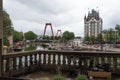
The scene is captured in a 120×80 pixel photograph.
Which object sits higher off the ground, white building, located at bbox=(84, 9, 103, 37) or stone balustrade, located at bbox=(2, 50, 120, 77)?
white building, located at bbox=(84, 9, 103, 37)

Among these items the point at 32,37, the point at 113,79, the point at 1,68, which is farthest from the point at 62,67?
the point at 32,37

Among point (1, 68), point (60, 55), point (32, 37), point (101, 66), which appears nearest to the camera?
point (1, 68)

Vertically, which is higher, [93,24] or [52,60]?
[93,24]

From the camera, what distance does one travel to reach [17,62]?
779 cm

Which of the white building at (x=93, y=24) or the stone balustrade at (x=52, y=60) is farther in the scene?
the white building at (x=93, y=24)

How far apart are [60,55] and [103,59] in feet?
5.81

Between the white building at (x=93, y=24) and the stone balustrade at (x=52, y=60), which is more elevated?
the white building at (x=93, y=24)

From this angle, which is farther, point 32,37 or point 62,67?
point 32,37

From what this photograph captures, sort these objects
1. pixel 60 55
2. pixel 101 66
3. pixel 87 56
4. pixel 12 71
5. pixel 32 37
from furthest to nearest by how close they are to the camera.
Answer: pixel 32 37 < pixel 60 55 < pixel 87 56 < pixel 101 66 < pixel 12 71

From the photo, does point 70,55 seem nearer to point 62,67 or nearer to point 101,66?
point 62,67

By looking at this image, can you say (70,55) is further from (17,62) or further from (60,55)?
(17,62)

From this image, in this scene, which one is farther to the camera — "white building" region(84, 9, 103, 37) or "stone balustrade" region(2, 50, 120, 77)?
"white building" region(84, 9, 103, 37)

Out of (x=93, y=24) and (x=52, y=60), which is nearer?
(x=52, y=60)

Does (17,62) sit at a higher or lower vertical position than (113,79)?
higher
